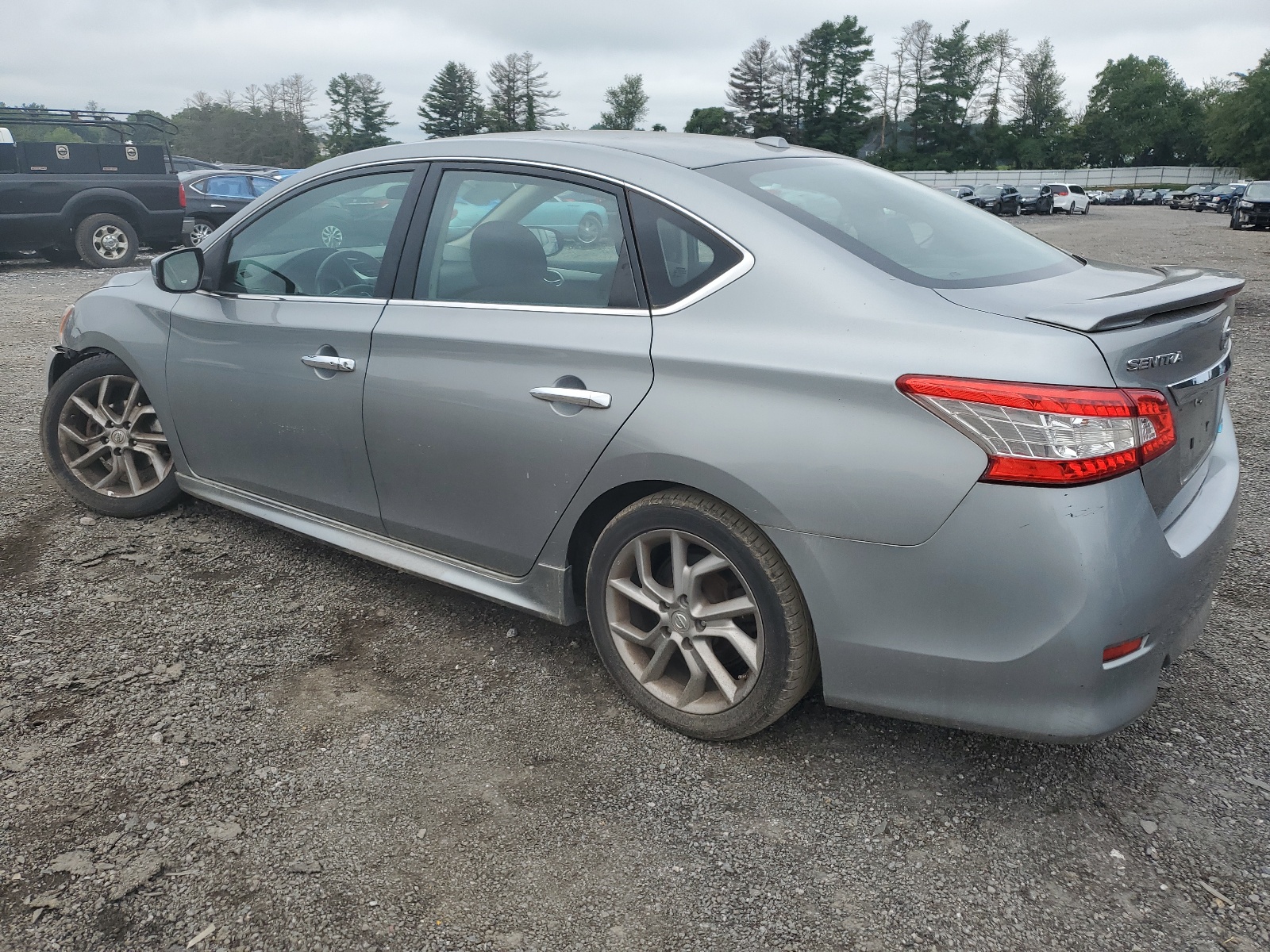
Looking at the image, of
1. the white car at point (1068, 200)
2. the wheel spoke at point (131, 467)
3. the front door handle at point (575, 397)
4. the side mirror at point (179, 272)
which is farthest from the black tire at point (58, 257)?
the white car at point (1068, 200)

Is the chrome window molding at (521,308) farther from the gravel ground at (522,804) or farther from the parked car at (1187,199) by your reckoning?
the parked car at (1187,199)

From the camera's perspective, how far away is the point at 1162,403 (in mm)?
2166

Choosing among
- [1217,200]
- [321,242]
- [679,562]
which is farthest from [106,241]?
[1217,200]

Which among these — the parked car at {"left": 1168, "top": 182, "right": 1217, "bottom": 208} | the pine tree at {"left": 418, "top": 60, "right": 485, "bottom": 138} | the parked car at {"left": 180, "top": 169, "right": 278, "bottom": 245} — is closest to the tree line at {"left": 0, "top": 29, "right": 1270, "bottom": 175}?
the pine tree at {"left": 418, "top": 60, "right": 485, "bottom": 138}

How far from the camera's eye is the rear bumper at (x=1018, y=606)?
2.07 metres

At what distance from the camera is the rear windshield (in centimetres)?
250

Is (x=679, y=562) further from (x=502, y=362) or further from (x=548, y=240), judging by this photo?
(x=548, y=240)

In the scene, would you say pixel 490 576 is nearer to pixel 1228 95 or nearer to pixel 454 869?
pixel 454 869

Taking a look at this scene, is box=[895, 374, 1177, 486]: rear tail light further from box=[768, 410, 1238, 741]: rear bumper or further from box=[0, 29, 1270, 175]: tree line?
box=[0, 29, 1270, 175]: tree line

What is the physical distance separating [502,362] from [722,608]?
0.95m

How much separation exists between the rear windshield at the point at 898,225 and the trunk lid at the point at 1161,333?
0.42 feet

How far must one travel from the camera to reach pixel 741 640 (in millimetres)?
2547

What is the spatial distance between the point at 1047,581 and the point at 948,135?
114 metres

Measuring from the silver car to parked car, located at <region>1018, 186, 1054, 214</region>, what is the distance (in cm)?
4430
